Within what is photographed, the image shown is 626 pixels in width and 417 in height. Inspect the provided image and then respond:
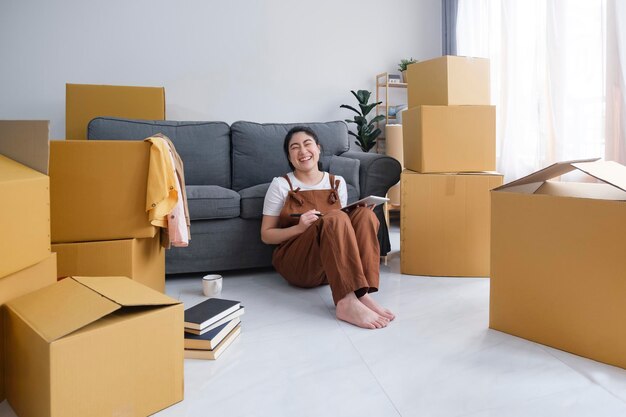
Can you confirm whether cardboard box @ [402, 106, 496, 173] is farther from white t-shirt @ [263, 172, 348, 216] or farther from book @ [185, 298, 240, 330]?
book @ [185, 298, 240, 330]

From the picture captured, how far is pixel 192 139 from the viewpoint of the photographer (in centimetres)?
288

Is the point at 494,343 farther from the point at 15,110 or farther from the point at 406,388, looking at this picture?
the point at 15,110

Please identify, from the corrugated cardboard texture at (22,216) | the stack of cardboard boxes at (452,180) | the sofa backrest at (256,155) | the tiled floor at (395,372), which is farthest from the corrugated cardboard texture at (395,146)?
the corrugated cardboard texture at (22,216)

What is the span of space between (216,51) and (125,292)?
3316 mm

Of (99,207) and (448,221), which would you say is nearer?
(99,207)

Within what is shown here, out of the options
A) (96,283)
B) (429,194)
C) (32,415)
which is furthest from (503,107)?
(32,415)

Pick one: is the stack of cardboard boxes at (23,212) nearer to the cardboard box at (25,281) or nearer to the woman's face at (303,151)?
the cardboard box at (25,281)

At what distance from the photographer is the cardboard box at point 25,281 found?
1.14 meters

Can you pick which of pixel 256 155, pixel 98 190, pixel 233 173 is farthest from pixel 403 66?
pixel 98 190

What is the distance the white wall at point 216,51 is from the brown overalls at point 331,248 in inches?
87.3

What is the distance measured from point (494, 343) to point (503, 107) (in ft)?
7.54

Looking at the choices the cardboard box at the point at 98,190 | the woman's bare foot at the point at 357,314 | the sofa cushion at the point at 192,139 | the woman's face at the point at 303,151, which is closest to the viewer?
the cardboard box at the point at 98,190

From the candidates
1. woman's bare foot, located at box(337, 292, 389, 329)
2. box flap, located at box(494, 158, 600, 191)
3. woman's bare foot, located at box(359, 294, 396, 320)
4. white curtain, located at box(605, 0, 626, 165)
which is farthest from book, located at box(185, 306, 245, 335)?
white curtain, located at box(605, 0, 626, 165)

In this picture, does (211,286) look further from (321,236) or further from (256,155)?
(256,155)
